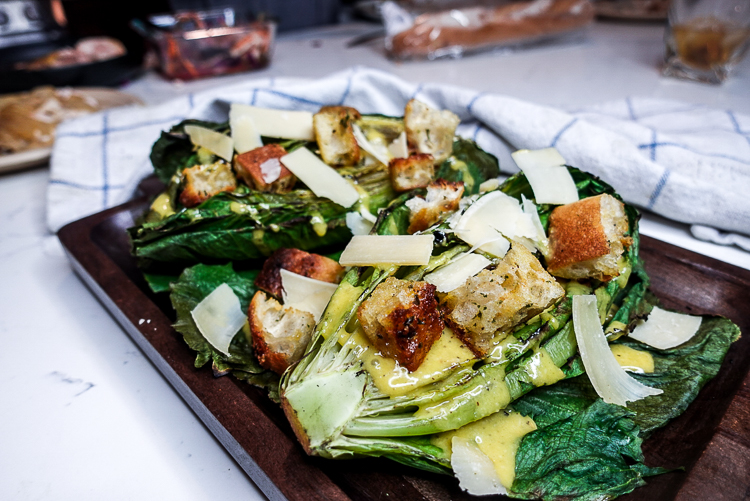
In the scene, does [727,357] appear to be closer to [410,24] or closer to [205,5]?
[410,24]

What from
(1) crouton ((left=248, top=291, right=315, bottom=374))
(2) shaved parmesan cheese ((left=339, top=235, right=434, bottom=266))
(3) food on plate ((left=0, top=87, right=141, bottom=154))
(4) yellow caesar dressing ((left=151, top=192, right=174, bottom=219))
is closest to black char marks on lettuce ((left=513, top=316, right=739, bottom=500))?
(2) shaved parmesan cheese ((left=339, top=235, right=434, bottom=266))

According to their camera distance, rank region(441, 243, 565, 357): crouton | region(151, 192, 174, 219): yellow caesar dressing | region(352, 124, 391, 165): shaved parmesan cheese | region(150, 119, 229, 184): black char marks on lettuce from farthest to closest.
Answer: region(150, 119, 229, 184): black char marks on lettuce → region(352, 124, 391, 165): shaved parmesan cheese → region(151, 192, 174, 219): yellow caesar dressing → region(441, 243, 565, 357): crouton

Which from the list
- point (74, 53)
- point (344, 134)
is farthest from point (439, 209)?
point (74, 53)

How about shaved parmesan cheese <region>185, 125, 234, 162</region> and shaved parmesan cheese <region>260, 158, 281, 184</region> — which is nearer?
shaved parmesan cheese <region>260, 158, 281, 184</region>

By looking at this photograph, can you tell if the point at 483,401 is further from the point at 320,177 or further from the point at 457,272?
the point at 320,177

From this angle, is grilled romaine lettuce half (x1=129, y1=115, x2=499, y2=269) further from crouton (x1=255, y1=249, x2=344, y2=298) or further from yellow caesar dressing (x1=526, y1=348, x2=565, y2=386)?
yellow caesar dressing (x1=526, y1=348, x2=565, y2=386)

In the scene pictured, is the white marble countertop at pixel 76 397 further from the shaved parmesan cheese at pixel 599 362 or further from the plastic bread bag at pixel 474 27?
the plastic bread bag at pixel 474 27

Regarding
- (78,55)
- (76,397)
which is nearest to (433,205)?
(76,397)
